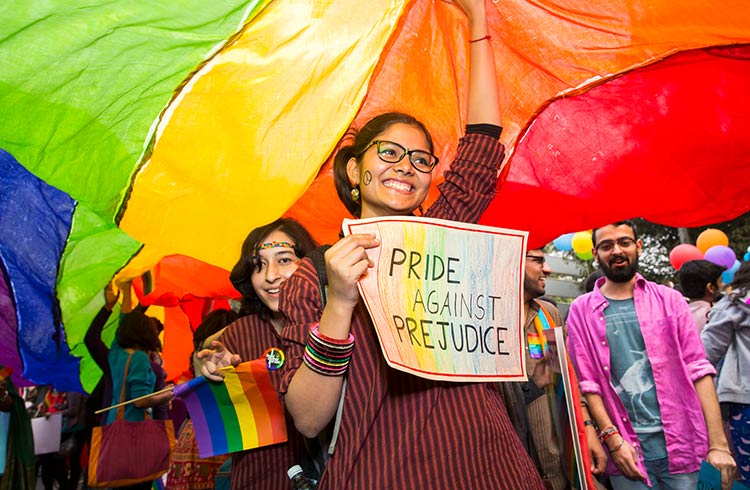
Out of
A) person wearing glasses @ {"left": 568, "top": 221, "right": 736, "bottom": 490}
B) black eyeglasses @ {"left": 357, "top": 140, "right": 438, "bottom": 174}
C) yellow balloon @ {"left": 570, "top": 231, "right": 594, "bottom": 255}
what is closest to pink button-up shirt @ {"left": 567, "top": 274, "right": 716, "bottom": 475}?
person wearing glasses @ {"left": 568, "top": 221, "right": 736, "bottom": 490}

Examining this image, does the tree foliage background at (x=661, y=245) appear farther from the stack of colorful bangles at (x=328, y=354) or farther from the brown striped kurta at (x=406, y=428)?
the stack of colorful bangles at (x=328, y=354)

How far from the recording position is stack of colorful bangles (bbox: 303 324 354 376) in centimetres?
179

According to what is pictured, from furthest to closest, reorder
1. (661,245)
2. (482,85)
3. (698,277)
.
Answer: (661,245) → (698,277) → (482,85)

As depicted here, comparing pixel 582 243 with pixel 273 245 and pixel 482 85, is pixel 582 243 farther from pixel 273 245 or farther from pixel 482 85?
pixel 482 85

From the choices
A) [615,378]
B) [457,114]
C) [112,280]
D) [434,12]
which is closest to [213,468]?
[112,280]

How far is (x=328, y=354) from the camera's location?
5.86 ft

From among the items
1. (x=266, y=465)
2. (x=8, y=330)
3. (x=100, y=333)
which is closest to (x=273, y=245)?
(x=266, y=465)

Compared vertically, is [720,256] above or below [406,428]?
above

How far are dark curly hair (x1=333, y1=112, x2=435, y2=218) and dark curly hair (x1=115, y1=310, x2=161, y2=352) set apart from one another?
13.4 ft

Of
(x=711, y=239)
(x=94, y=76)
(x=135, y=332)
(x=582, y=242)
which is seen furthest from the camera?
(x=711, y=239)

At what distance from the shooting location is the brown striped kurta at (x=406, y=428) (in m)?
1.80

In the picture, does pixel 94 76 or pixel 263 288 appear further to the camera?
pixel 263 288

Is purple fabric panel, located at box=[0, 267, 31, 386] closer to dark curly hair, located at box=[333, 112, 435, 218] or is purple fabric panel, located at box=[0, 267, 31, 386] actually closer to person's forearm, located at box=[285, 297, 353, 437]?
dark curly hair, located at box=[333, 112, 435, 218]

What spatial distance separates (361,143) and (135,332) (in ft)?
14.6
